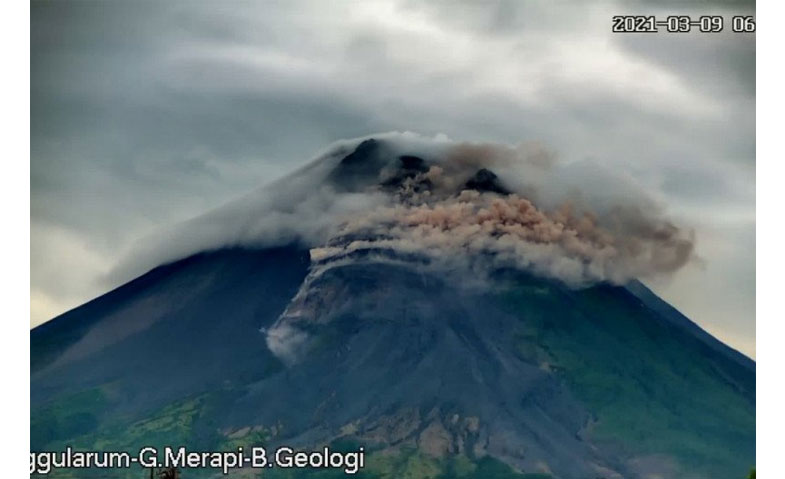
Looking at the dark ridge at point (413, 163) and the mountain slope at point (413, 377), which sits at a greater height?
the dark ridge at point (413, 163)

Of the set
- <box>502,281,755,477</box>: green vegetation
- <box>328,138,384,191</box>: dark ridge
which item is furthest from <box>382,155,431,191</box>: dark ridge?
<box>502,281,755,477</box>: green vegetation

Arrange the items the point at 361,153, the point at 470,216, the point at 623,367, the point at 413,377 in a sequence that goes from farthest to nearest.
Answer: the point at 623,367 → the point at 413,377 → the point at 470,216 → the point at 361,153

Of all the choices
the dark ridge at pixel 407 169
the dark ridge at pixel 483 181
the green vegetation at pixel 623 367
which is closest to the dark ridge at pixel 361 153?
the dark ridge at pixel 407 169

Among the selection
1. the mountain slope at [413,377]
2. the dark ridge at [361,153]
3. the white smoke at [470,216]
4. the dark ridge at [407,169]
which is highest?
the dark ridge at [361,153]

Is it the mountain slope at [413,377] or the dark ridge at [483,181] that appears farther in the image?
the dark ridge at [483,181]

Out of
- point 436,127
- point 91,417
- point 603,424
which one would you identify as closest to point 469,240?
point 436,127

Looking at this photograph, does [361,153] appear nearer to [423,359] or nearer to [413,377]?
[423,359]

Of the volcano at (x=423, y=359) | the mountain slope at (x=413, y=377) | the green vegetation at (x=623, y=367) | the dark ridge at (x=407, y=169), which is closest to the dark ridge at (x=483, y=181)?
the volcano at (x=423, y=359)

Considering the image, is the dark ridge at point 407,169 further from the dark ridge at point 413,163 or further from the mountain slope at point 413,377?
the mountain slope at point 413,377

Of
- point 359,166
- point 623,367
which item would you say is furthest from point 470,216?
point 623,367
